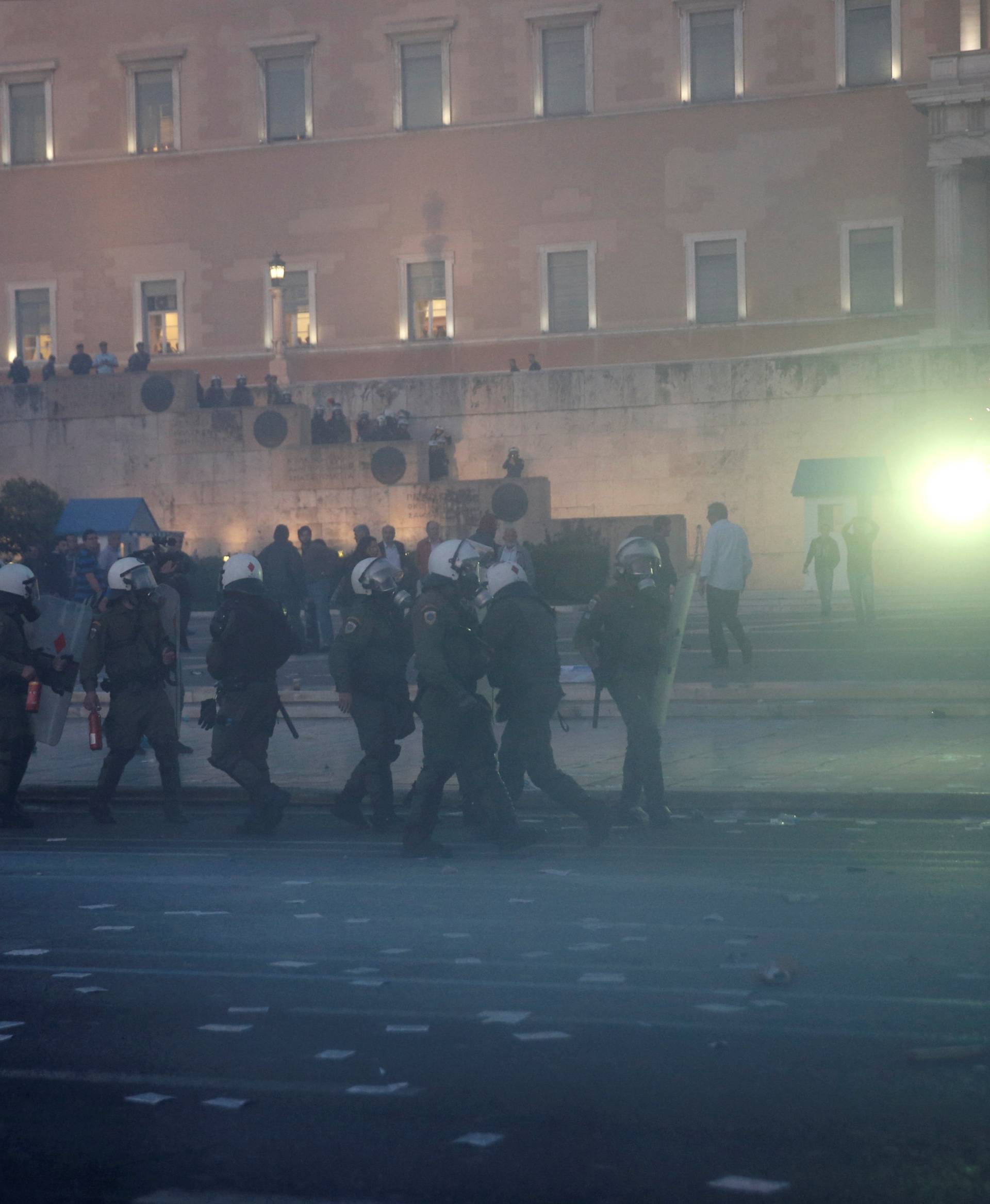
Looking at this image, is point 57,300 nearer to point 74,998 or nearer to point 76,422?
point 76,422

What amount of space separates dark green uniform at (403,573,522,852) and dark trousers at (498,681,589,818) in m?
0.20

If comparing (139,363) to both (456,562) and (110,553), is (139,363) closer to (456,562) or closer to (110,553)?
(110,553)

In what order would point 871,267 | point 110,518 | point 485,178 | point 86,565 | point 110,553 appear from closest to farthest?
point 86,565 → point 110,553 → point 110,518 → point 871,267 → point 485,178

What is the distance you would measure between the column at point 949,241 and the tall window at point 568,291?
8.13 meters

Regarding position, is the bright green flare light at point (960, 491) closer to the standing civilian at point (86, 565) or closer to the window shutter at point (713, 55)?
the window shutter at point (713, 55)

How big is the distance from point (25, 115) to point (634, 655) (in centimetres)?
3926

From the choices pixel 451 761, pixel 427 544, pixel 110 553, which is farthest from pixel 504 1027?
pixel 110 553

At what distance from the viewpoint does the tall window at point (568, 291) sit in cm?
4134

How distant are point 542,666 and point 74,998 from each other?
13.6 feet

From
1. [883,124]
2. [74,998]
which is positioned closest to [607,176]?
[883,124]

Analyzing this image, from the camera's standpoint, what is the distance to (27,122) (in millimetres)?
45219

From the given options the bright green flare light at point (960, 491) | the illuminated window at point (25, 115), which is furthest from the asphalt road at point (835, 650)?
the illuminated window at point (25, 115)

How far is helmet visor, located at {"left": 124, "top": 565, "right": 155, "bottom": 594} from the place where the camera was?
447 inches

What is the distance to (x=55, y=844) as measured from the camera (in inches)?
418
